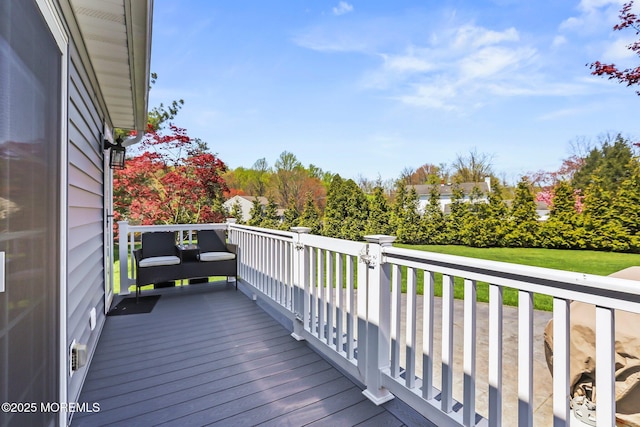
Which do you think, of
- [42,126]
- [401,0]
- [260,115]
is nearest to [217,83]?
[260,115]

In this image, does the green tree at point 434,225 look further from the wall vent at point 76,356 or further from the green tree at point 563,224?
the wall vent at point 76,356

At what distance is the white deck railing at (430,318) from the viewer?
44.6 inches

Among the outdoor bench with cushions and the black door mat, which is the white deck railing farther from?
the black door mat

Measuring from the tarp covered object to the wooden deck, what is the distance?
93 centimetres

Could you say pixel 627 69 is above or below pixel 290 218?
above

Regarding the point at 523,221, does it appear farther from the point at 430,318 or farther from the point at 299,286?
the point at 430,318

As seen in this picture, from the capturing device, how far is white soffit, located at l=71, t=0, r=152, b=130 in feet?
6.59

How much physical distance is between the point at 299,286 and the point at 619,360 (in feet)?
7.42

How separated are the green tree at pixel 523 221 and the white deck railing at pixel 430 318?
10.6 meters

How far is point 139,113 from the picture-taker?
13.1ft

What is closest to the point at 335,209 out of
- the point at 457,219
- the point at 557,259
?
the point at 457,219

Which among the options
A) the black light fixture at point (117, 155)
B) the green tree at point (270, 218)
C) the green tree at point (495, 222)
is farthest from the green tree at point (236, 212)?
the green tree at point (495, 222)

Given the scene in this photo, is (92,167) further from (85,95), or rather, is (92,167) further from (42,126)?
(42,126)

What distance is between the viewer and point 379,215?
13484 mm
